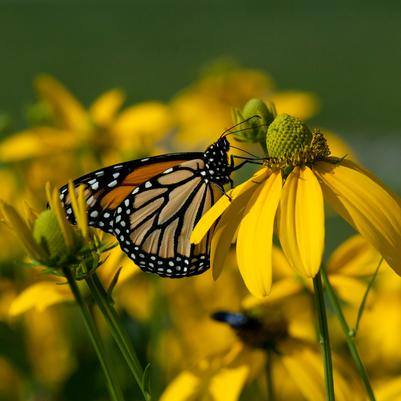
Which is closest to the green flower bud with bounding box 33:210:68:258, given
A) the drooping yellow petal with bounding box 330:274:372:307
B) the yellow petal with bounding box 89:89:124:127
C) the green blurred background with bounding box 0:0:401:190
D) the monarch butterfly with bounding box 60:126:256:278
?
the monarch butterfly with bounding box 60:126:256:278

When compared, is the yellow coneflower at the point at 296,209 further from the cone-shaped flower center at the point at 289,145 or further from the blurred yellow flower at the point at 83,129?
the blurred yellow flower at the point at 83,129

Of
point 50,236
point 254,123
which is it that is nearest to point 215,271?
point 50,236

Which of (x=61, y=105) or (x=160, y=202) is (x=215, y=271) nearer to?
(x=160, y=202)

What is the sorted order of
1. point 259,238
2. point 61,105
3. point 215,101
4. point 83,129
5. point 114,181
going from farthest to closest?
point 215,101
point 61,105
point 83,129
point 114,181
point 259,238

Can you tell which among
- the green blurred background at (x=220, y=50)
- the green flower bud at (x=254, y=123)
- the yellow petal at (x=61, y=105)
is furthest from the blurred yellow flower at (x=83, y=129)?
the green blurred background at (x=220, y=50)

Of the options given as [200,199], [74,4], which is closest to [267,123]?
[200,199]

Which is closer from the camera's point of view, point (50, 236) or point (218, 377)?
point (50, 236)

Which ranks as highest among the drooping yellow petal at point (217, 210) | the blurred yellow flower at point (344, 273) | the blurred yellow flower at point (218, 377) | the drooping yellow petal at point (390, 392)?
the drooping yellow petal at point (217, 210)

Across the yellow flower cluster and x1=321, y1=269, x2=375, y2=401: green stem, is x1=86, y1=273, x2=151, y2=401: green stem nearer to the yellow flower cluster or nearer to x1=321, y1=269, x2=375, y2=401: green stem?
the yellow flower cluster
